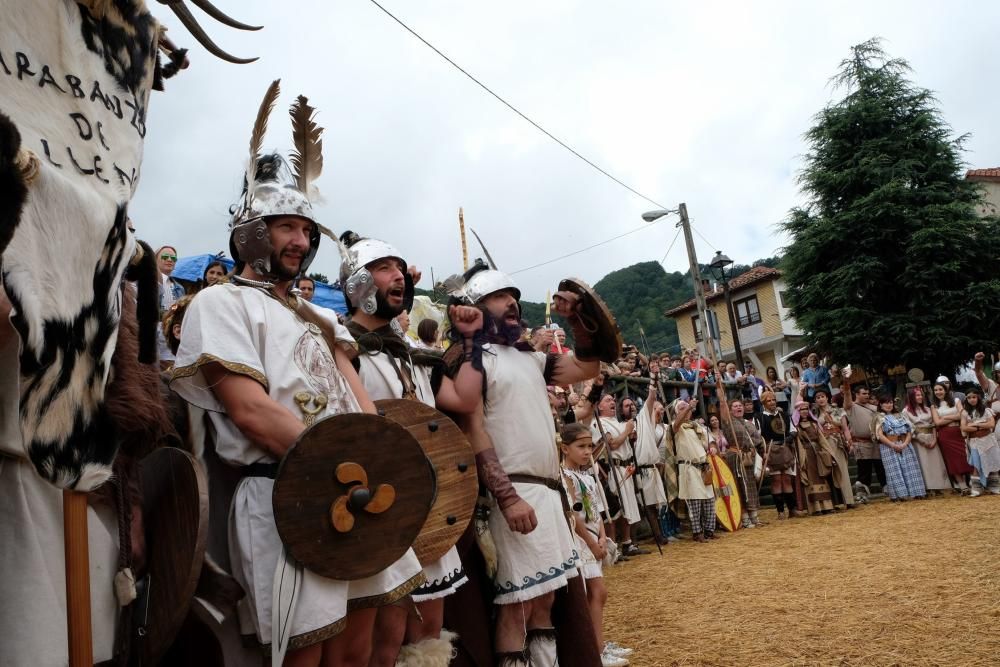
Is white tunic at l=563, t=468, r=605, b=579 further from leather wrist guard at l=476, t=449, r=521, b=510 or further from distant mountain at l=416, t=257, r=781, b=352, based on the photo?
distant mountain at l=416, t=257, r=781, b=352

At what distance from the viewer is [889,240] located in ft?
73.5

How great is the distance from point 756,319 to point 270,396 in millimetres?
38873

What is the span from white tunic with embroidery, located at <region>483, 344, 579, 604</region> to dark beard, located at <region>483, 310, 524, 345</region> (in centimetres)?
7

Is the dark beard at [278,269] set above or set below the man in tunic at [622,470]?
above

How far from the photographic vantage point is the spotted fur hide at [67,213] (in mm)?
1177

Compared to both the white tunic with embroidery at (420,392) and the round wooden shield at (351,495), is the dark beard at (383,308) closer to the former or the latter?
the white tunic with embroidery at (420,392)

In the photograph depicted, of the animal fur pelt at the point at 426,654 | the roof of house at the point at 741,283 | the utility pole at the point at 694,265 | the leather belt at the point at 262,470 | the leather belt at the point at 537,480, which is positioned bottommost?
the animal fur pelt at the point at 426,654

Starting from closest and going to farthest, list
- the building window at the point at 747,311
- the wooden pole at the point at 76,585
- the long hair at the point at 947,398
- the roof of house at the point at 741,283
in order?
1. the wooden pole at the point at 76,585
2. the long hair at the point at 947,398
3. the roof of house at the point at 741,283
4. the building window at the point at 747,311

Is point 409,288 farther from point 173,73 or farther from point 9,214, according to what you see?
point 9,214

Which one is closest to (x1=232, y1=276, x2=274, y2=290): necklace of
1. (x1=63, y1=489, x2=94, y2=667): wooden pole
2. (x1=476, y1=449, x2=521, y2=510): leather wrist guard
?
(x1=63, y1=489, x2=94, y2=667): wooden pole

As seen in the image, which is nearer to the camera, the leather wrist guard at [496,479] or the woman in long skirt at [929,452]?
the leather wrist guard at [496,479]

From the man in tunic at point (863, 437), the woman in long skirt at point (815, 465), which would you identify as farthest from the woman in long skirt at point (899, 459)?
the woman in long skirt at point (815, 465)

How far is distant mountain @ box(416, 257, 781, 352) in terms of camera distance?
132 ft

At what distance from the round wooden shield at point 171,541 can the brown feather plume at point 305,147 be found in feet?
4.15
